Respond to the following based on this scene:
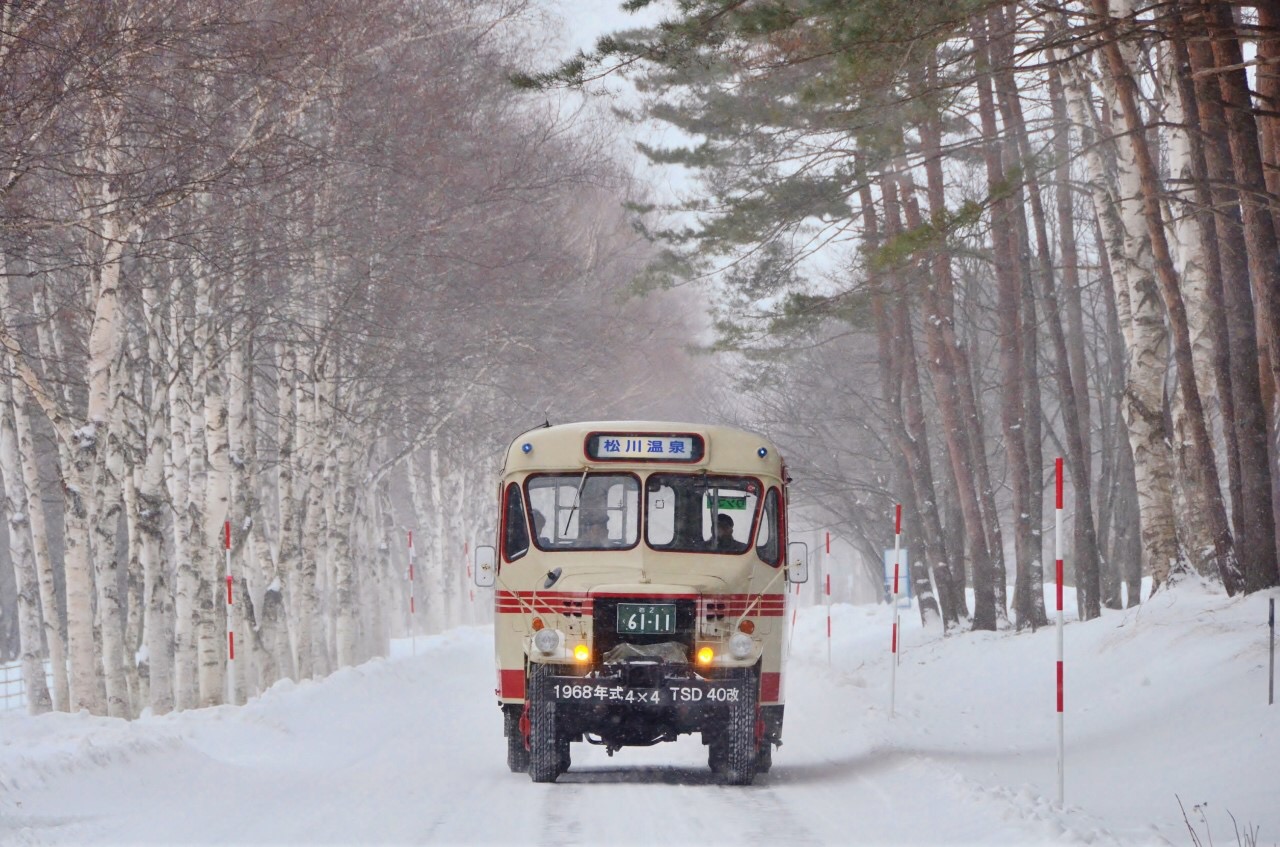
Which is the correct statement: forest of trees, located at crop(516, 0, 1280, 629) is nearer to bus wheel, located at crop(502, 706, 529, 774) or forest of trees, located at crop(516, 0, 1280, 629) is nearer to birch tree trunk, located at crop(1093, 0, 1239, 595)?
birch tree trunk, located at crop(1093, 0, 1239, 595)

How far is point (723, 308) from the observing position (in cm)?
3164

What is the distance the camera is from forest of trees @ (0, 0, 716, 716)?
14375 millimetres

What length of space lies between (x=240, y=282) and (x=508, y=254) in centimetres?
993

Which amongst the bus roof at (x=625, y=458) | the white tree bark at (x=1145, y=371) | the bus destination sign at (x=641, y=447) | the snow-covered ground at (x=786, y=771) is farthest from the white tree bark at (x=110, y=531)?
the white tree bark at (x=1145, y=371)

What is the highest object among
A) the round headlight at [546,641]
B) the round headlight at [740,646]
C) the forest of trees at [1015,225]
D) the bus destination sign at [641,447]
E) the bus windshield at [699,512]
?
the forest of trees at [1015,225]

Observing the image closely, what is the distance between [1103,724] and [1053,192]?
947 inches

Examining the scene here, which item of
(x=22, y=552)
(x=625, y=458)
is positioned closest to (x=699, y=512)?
(x=625, y=458)

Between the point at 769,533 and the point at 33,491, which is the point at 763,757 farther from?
the point at 33,491

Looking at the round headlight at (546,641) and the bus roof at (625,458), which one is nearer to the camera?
the round headlight at (546,641)

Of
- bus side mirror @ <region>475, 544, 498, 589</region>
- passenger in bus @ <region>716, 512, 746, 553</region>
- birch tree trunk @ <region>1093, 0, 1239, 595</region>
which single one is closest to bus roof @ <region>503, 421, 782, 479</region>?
passenger in bus @ <region>716, 512, 746, 553</region>

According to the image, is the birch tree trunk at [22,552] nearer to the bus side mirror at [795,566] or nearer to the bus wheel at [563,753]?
the bus wheel at [563,753]

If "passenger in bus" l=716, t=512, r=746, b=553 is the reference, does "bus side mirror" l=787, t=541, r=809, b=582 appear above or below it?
below

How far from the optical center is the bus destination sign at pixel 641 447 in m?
12.7

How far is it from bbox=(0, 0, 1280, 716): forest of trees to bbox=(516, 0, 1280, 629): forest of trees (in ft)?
0.23
